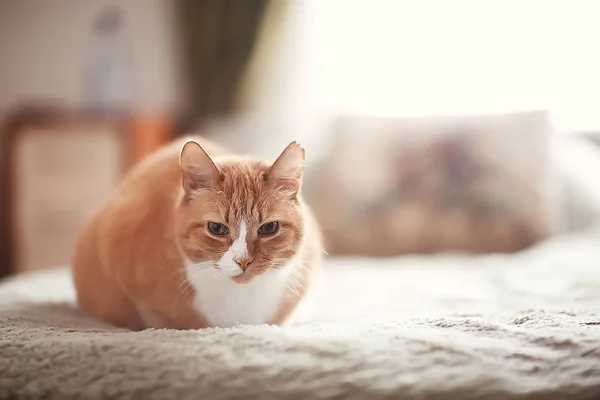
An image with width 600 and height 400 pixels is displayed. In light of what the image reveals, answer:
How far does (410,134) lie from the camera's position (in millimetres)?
2211

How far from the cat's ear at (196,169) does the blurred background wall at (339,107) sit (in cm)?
105

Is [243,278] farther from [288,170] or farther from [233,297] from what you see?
[288,170]

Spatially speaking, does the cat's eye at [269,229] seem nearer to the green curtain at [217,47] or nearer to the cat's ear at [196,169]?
the cat's ear at [196,169]

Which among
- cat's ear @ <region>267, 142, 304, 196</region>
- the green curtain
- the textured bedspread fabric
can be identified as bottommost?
the textured bedspread fabric

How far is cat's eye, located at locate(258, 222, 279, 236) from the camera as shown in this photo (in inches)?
44.3

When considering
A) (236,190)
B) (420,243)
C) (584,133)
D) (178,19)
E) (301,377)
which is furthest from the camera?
(178,19)

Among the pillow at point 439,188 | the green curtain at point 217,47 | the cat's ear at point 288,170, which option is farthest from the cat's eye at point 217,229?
the green curtain at point 217,47

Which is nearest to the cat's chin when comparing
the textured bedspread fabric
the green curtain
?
the textured bedspread fabric

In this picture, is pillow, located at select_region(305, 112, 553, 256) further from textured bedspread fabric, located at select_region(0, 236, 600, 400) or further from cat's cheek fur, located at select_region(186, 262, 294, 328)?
cat's cheek fur, located at select_region(186, 262, 294, 328)

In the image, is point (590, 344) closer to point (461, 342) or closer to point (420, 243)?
→ point (461, 342)

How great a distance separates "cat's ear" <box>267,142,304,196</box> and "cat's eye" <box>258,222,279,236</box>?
77 millimetres

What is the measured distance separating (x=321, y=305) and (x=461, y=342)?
0.63m

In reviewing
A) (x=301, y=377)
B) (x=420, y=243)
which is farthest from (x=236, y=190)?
(x=420, y=243)

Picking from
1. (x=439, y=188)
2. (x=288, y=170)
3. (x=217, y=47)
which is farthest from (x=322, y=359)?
(x=217, y=47)
